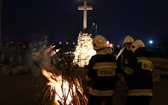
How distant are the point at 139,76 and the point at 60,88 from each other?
2426 mm

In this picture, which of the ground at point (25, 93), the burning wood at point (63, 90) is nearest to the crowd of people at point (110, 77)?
the burning wood at point (63, 90)

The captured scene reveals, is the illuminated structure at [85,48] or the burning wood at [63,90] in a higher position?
the illuminated structure at [85,48]

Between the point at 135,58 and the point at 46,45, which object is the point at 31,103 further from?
the point at 46,45

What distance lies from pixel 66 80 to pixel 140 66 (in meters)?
2.16

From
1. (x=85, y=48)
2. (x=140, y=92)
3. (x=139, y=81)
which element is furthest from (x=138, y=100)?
(x=85, y=48)

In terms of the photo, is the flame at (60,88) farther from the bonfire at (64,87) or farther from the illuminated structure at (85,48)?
the illuminated structure at (85,48)

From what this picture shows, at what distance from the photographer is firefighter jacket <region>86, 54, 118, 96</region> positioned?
491 centimetres

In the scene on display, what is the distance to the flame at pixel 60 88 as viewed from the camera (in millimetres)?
6263

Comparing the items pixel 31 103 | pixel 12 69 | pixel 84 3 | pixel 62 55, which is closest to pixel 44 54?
pixel 12 69

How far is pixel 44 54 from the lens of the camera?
13016 millimetres

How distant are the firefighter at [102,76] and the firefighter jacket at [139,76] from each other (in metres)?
0.36

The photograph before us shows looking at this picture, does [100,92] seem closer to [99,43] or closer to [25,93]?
[99,43]

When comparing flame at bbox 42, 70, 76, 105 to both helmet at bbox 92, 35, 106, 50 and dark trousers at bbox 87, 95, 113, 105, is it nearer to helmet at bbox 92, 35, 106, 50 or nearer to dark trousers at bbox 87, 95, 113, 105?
dark trousers at bbox 87, 95, 113, 105

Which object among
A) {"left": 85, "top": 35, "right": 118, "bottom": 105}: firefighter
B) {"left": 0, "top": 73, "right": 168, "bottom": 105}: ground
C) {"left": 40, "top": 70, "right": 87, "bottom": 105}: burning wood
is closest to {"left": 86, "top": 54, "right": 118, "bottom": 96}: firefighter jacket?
{"left": 85, "top": 35, "right": 118, "bottom": 105}: firefighter
